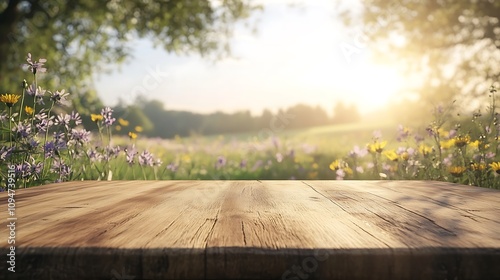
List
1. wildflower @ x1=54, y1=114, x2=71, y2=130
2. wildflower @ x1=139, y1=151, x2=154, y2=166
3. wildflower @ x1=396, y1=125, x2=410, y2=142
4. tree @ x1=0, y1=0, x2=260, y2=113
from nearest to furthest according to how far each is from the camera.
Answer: wildflower @ x1=54, y1=114, x2=71, y2=130 < wildflower @ x1=139, y1=151, x2=154, y2=166 < wildflower @ x1=396, y1=125, x2=410, y2=142 < tree @ x1=0, y1=0, x2=260, y2=113

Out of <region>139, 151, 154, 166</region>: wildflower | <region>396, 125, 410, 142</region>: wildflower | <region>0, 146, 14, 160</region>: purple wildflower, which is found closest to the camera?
<region>0, 146, 14, 160</region>: purple wildflower

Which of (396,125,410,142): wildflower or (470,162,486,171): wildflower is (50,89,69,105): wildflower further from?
(470,162,486,171): wildflower

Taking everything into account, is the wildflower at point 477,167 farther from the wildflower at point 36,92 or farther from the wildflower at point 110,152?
the wildflower at point 36,92

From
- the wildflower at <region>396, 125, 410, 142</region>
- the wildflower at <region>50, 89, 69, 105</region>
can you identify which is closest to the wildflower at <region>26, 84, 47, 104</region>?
the wildflower at <region>50, 89, 69, 105</region>

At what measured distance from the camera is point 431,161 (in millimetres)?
4129

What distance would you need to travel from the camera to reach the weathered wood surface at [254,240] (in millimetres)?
1100

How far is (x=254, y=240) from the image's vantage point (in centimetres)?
119

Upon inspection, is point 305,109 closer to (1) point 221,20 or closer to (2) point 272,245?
(1) point 221,20

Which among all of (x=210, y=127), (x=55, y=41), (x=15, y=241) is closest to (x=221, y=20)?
(x=55, y=41)

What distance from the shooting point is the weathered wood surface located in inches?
43.3

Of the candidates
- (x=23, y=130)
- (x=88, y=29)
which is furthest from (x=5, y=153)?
(x=88, y=29)

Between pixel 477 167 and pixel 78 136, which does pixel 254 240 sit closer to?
pixel 78 136

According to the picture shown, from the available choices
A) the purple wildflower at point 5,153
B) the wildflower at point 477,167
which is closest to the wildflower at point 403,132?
the wildflower at point 477,167

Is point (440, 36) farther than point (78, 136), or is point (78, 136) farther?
point (440, 36)
